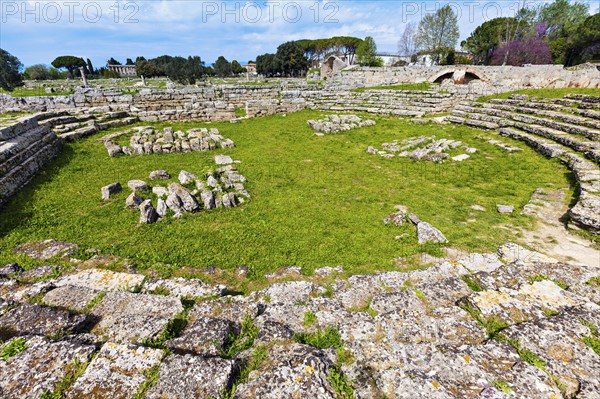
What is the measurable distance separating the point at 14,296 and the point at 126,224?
2.88 m

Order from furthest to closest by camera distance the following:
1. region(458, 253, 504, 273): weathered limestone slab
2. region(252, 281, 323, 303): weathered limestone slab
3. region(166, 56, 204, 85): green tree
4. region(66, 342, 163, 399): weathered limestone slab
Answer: region(166, 56, 204, 85): green tree → region(458, 253, 504, 273): weathered limestone slab → region(252, 281, 323, 303): weathered limestone slab → region(66, 342, 163, 399): weathered limestone slab

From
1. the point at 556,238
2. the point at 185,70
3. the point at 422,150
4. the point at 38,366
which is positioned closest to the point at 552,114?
the point at 422,150

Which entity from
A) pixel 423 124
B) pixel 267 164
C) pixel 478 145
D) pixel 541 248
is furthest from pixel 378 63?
pixel 541 248

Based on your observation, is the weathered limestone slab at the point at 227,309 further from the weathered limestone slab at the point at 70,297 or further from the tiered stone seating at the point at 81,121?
the tiered stone seating at the point at 81,121

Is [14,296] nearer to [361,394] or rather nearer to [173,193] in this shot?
[173,193]

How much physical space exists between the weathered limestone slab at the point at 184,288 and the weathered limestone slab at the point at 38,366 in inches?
64.8

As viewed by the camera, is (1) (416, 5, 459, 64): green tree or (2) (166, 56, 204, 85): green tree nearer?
(2) (166, 56, 204, 85): green tree

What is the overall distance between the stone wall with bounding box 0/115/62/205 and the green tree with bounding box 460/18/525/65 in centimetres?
7418

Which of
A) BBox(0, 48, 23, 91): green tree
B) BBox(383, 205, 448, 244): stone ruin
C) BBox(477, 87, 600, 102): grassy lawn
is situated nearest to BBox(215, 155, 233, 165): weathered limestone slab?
BBox(383, 205, 448, 244): stone ruin

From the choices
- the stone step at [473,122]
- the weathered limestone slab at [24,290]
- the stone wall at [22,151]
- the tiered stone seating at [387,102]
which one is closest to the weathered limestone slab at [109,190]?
the stone wall at [22,151]

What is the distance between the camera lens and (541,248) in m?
6.08

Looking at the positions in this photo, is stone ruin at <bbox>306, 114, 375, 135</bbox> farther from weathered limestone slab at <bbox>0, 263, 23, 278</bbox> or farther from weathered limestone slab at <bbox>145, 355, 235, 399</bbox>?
weathered limestone slab at <bbox>145, 355, 235, 399</bbox>

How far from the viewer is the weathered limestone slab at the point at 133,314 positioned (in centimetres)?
331

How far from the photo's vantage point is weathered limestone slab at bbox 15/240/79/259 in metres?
5.74
